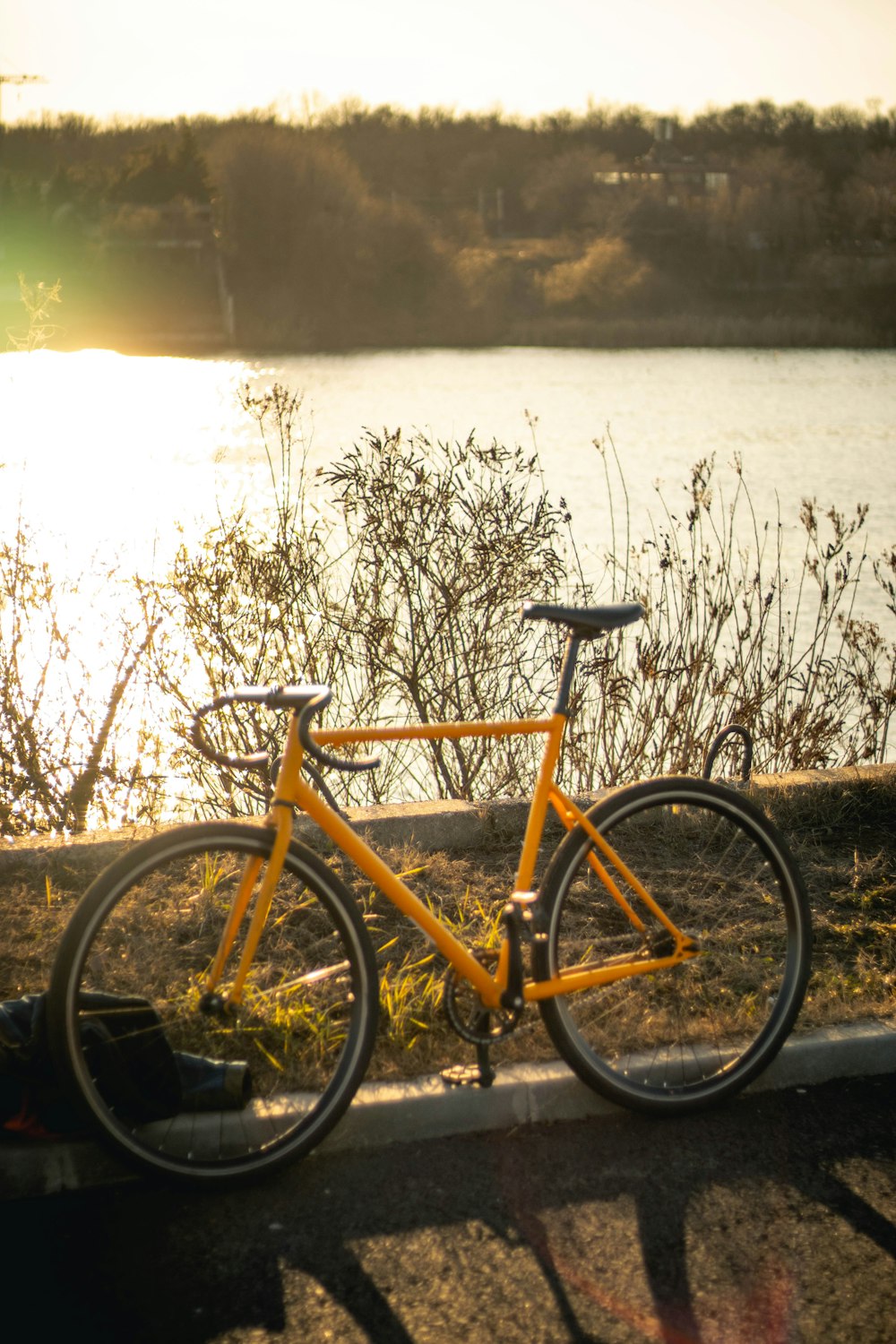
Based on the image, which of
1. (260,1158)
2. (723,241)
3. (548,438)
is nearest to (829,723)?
(260,1158)

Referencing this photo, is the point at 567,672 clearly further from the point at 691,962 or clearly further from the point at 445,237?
the point at 445,237

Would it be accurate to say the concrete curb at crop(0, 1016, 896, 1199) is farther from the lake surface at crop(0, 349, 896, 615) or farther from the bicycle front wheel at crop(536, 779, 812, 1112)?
the lake surface at crop(0, 349, 896, 615)

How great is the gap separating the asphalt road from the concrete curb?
0.04m

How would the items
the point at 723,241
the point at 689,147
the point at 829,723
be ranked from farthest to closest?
1. the point at 689,147
2. the point at 723,241
3. the point at 829,723

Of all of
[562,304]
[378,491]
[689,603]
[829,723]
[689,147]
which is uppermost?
[689,147]

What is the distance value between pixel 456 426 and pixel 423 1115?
9.69 meters

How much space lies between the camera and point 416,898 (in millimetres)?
3463

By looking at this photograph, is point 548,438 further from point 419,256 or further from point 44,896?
point 419,256

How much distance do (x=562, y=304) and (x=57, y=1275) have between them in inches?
2727

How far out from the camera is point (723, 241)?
79.4 m

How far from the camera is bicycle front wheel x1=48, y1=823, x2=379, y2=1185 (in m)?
3.09

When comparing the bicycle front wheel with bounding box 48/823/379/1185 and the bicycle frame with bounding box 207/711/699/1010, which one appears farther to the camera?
the bicycle frame with bounding box 207/711/699/1010

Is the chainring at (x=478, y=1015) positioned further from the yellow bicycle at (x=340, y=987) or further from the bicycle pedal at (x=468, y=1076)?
the bicycle pedal at (x=468, y=1076)

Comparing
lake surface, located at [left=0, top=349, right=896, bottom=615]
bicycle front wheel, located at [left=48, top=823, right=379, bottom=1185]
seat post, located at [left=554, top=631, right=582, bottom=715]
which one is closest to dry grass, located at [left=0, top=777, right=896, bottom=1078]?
bicycle front wheel, located at [left=48, top=823, right=379, bottom=1185]
